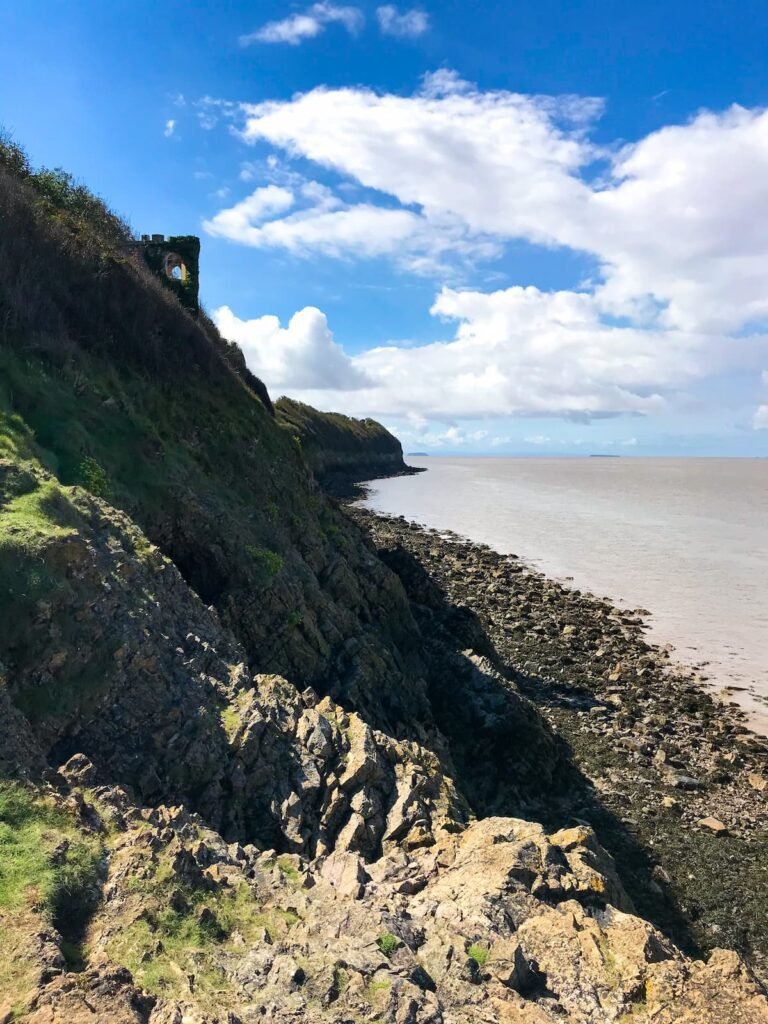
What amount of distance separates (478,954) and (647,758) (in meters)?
17.6

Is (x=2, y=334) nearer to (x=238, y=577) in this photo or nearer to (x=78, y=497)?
(x=78, y=497)

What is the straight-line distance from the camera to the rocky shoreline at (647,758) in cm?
1622

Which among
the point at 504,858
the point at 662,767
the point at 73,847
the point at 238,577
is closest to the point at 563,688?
the point at 662,767

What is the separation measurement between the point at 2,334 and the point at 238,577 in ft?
31.8

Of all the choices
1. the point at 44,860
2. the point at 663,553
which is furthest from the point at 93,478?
the point at 663,553

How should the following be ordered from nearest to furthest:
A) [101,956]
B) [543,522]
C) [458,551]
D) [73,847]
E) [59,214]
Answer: [101,956] < [73,847] < [59,214] < [458,551] < [543,522]

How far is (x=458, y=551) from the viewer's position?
59531 millimetres

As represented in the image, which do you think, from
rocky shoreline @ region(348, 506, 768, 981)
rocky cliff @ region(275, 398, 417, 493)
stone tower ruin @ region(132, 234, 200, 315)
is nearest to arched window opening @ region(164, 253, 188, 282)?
stone tower ruin @ region(132, 234, 200, 315)

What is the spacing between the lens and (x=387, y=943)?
7.98 metres

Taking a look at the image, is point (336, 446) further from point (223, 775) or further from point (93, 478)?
point (223, 775)

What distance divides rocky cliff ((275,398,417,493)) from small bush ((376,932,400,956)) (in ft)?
337

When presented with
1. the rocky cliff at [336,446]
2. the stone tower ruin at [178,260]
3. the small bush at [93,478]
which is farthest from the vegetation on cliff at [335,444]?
the small bush at [93,478]

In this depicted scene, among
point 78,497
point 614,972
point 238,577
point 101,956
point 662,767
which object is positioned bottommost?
point 662,767

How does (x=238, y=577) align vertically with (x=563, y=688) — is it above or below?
above
